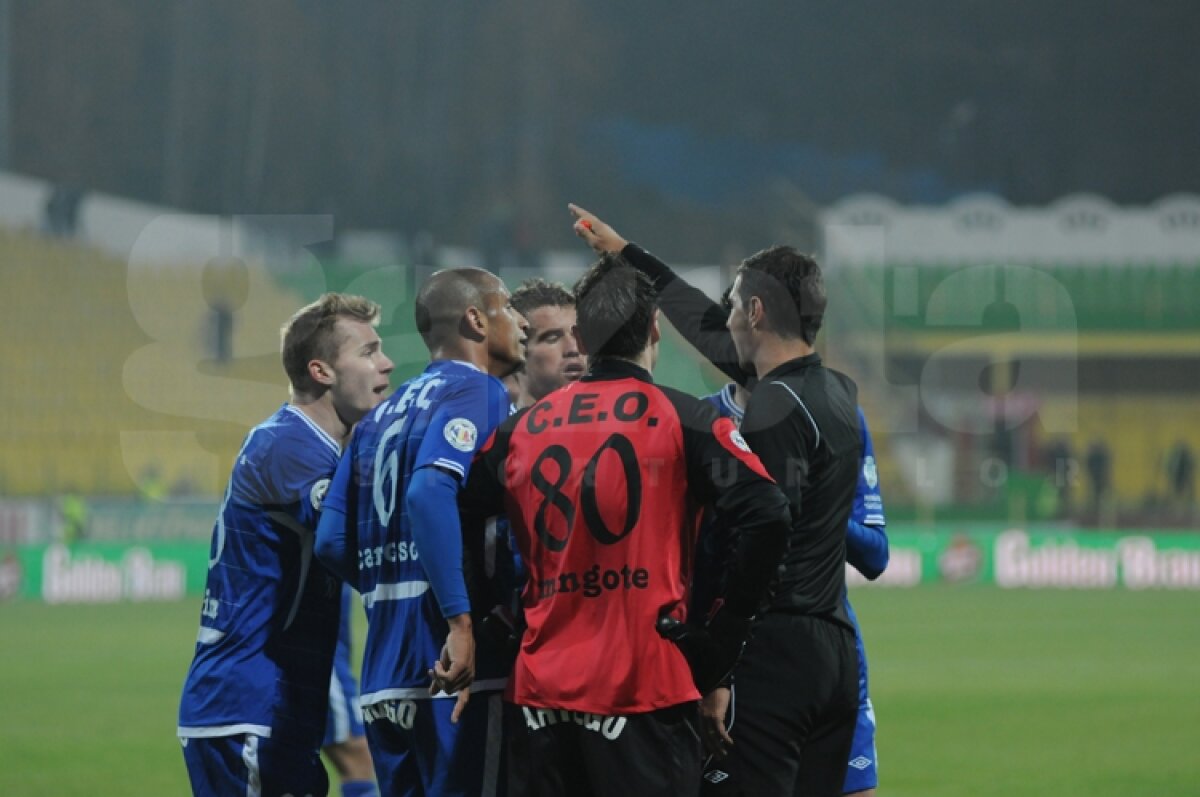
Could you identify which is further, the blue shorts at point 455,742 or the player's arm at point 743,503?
the blue shorts at point 455,742

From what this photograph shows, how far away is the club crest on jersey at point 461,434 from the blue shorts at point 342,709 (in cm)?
244

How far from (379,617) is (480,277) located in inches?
39.6

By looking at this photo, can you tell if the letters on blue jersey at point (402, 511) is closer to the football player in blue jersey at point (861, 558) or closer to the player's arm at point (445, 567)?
the player's arm at point (445, 567)

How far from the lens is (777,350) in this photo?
4289 mm

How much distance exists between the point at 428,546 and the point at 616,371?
65 centimetres

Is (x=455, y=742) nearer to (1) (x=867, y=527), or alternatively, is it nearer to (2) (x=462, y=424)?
(2) (x=462, y=424)

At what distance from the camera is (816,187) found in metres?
41.2

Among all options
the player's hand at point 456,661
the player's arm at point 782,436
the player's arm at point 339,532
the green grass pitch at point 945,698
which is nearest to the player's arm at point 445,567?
the player's hand at point 456,661

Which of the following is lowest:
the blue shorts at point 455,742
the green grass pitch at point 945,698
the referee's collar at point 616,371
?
the green grass pitch at point 945,698

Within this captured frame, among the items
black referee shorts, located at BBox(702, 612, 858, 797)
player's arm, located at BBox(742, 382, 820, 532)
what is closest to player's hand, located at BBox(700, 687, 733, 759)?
black referee shorts, located at BBox(702, 612, 858, 797)

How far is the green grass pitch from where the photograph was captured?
8.48 m

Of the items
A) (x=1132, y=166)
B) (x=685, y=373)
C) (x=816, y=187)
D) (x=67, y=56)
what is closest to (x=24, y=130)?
(x=67, y=56)

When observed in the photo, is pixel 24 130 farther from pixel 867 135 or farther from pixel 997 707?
pixel 997 707

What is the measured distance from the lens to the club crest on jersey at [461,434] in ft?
12.8
